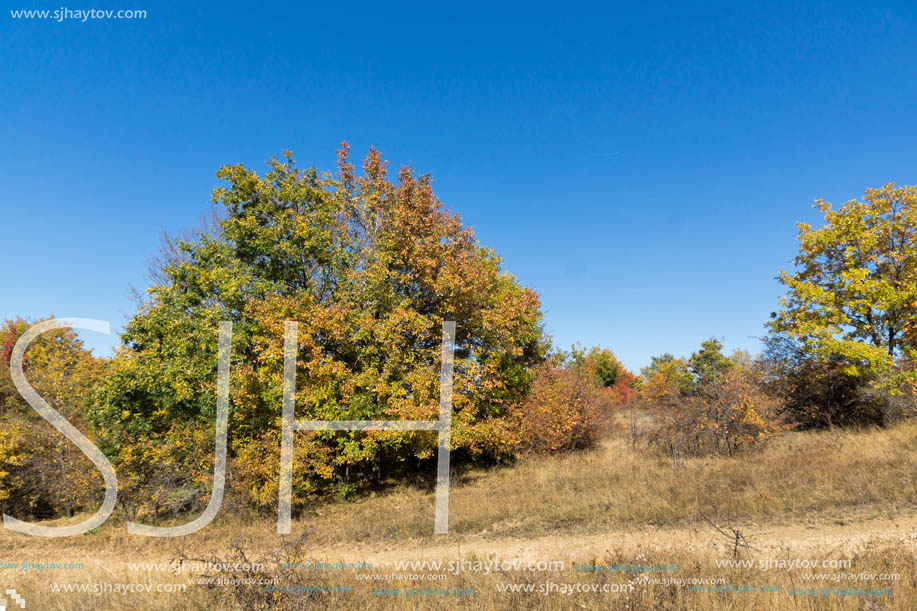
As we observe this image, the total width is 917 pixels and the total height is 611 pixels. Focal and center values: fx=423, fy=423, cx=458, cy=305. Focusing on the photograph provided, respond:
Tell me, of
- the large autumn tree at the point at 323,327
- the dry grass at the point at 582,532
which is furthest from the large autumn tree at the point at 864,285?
the large autumn tree at the point at 323,327

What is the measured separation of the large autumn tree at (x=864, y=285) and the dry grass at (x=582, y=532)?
152 inches

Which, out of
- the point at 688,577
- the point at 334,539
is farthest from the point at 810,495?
the point at 334,539

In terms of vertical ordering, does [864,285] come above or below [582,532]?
above

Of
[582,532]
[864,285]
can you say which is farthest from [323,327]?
[864,285]

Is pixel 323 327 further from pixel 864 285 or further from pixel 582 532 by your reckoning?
pixel 864 285

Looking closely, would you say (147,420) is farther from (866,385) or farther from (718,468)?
(866,385)

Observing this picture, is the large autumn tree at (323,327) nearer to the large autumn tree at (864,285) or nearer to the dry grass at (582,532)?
the dry grass at (582,532)

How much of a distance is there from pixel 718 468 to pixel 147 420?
719 inches

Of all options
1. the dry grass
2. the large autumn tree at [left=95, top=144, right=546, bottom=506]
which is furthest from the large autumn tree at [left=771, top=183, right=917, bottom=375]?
the large autumn tree at [left=95, top=144, right=546, bottom=506]

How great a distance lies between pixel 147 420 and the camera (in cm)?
1435

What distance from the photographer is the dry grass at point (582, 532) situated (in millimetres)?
5301

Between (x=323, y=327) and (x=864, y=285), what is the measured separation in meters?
19.9

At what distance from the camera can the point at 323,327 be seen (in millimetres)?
12219

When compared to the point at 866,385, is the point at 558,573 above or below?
below
